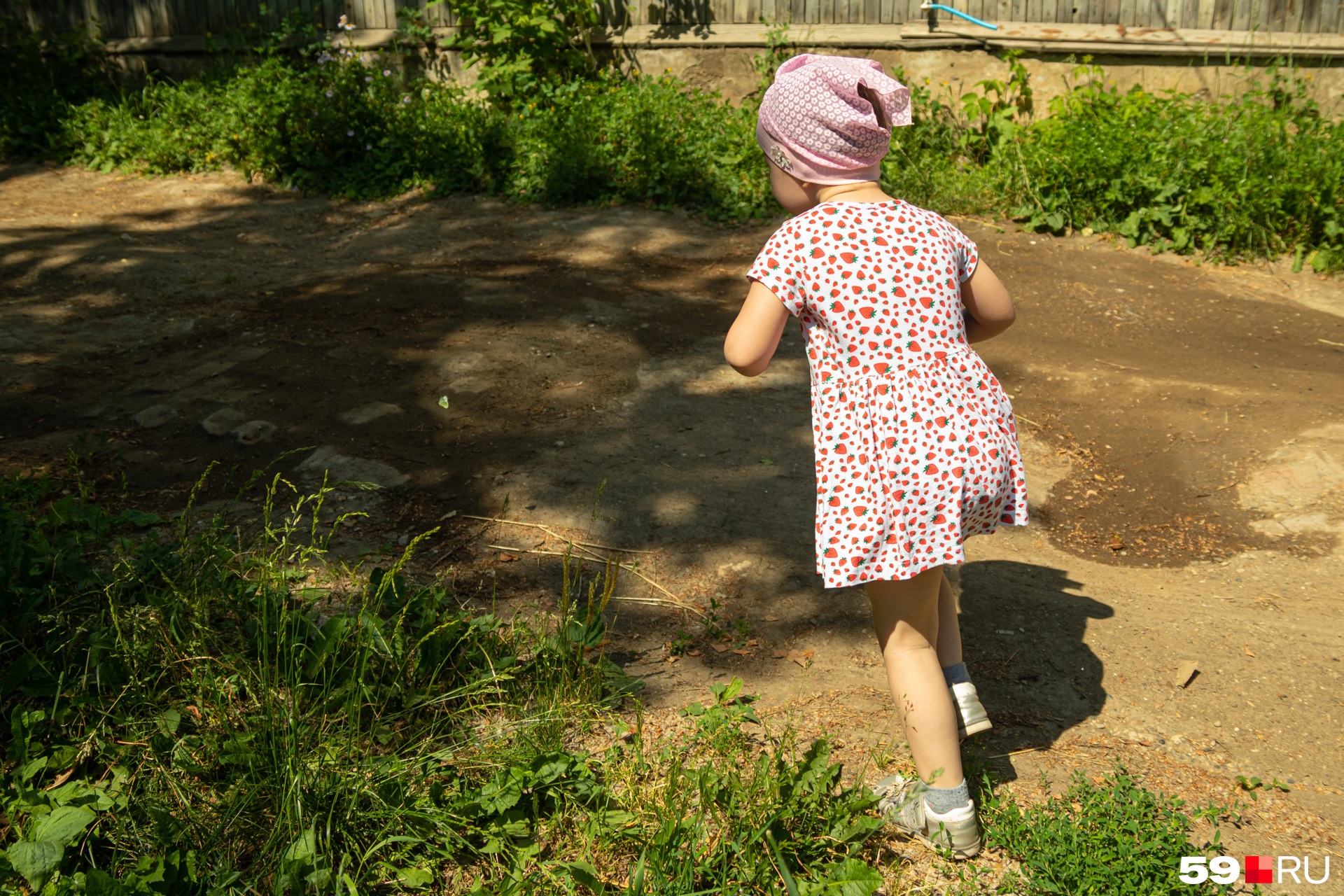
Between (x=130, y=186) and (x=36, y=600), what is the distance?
Answer: 6.94 m

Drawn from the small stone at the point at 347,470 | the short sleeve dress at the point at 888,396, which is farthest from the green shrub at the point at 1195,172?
the short sleeve dress at the point at 888,396

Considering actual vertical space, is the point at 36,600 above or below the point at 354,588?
above

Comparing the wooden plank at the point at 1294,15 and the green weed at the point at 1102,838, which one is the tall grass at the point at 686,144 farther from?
the green weed at the point at 1102,838

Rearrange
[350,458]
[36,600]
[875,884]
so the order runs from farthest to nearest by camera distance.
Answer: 1. [350,458]
2. [36,600]
3. [875,884]

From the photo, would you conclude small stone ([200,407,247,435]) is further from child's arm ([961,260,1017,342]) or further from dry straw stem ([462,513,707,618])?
child's arm ([961,260,1017,342])

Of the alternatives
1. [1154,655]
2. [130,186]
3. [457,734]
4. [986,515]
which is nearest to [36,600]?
[457,734]

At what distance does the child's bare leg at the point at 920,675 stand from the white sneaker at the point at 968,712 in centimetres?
20

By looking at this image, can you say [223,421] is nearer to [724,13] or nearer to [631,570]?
[631,570]

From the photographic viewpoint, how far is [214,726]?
221cm

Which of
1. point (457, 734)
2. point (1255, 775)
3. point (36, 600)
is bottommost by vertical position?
point (1255, 775)

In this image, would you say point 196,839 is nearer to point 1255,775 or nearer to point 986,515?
point 986,515

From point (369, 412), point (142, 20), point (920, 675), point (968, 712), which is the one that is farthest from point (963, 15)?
point (142, 20)

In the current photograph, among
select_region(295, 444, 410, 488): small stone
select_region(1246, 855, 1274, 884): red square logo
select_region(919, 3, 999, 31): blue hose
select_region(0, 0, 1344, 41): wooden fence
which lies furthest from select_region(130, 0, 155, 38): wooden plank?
select_region(1246, 855, 1274, 884): red square logo

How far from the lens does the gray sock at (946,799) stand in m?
2.04
